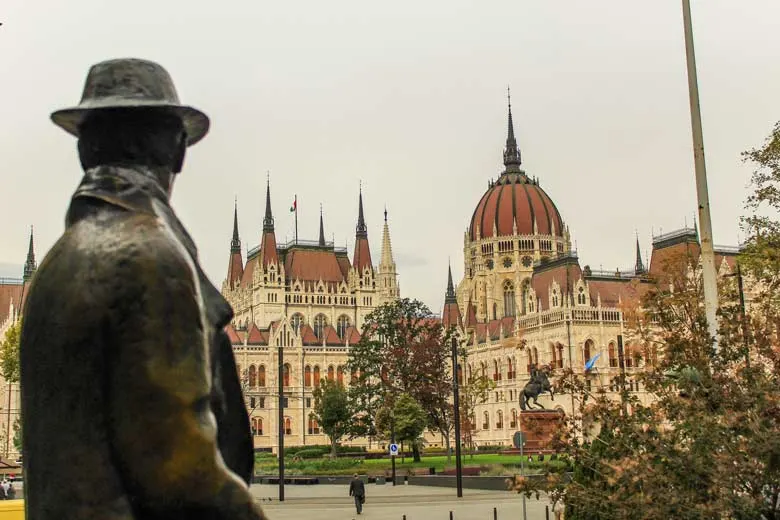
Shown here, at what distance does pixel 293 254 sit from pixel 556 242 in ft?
102

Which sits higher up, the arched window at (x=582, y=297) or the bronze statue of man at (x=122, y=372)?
the arched window at (x=582, y=297)

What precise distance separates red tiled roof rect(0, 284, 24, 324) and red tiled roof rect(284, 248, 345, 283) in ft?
98.1

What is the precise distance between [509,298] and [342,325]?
65.0 feet

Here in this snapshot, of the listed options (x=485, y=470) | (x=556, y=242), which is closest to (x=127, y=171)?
(x=485, y=470)

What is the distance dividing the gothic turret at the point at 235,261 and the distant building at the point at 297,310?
0.13 m

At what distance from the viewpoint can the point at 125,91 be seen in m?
2.48

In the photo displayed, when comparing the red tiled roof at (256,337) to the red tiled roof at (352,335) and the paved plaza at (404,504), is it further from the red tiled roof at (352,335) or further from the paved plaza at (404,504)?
the paved plaza at (404,504)

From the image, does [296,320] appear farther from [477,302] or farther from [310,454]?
[310,454]

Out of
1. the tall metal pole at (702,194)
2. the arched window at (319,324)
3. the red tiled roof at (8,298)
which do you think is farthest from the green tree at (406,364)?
the red tiled roof at (8,298)

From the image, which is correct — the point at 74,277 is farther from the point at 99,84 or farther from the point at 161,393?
the point at 99,84

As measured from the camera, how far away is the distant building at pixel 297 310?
308 feet

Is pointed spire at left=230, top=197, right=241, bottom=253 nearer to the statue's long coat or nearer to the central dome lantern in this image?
the central dome lantern

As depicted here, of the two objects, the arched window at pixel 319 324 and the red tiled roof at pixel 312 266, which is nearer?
the arched window at pixel 319 324

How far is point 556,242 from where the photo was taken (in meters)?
111
